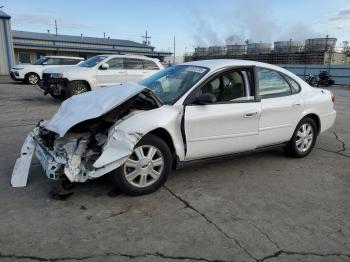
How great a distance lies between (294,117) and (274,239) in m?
2.65

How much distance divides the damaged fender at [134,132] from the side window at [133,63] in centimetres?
883

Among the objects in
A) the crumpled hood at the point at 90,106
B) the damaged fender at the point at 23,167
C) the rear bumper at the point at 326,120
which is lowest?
the damaged fender at the point at 23,167

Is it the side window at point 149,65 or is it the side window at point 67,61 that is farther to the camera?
the side window at point 67,61

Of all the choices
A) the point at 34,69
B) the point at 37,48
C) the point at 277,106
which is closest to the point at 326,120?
the point at 277,106

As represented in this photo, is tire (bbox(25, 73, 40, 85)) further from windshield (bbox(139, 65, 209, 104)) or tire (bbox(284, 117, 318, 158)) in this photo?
tire (bbox(284, 117, 318, 158))

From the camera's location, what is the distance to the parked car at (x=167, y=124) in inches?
148

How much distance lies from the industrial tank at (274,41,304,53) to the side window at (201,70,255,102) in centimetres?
4416

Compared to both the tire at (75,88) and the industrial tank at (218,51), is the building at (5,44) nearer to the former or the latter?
the tire at (75,88)

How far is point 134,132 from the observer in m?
3.75

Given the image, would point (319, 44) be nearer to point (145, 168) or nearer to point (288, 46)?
point (288, 46)

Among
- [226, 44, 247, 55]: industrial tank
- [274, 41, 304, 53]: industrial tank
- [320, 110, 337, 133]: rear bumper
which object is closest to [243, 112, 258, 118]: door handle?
[320, 110, 337, 133]: rear bumper

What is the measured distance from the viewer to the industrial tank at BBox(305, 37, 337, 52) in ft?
134

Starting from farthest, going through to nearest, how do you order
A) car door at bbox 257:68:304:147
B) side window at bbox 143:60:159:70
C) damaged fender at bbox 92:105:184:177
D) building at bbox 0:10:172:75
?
building at bbox 0:10:172:75
side window at bbox 143:60:159:70
car door at bbox 257:68:304:147
damaged fender at bbox 92:105:184:177

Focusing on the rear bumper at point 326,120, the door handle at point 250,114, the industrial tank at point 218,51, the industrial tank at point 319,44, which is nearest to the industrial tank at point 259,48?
the industrial tank at point 218,51
